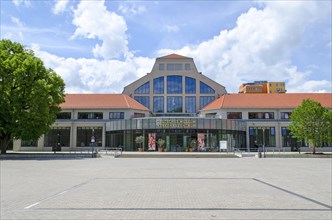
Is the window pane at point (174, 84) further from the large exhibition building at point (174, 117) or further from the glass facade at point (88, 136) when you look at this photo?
the glass facade at point (88, 136)

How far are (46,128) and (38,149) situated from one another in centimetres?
2271

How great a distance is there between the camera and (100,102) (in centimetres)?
6531

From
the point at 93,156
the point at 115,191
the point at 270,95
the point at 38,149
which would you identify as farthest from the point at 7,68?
the point at 270,95

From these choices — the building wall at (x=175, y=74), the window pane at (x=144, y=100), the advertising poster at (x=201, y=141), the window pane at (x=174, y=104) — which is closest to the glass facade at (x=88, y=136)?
the window pane at (x=144, y=100)

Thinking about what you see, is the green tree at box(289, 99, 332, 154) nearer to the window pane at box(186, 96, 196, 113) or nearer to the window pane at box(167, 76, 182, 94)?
the window pane at box(186, 96, 196, 113)

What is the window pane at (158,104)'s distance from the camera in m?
70.3

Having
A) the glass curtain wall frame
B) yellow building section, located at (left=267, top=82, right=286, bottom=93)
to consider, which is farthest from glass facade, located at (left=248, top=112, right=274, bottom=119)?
yellow building section, located at (left=267, top=82, right=286, bottom=93)

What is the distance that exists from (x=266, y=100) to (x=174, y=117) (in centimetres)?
2167

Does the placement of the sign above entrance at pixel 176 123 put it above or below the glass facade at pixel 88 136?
above

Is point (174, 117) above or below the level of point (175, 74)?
below

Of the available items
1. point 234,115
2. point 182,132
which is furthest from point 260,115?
point 182,132

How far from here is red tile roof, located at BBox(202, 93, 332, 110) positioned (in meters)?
62.9

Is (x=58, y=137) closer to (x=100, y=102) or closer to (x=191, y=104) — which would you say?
(x=100, y=102)

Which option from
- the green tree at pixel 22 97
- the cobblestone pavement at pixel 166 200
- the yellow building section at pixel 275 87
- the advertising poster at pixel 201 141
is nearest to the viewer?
the cobblestone pavement at pixel 166 200
